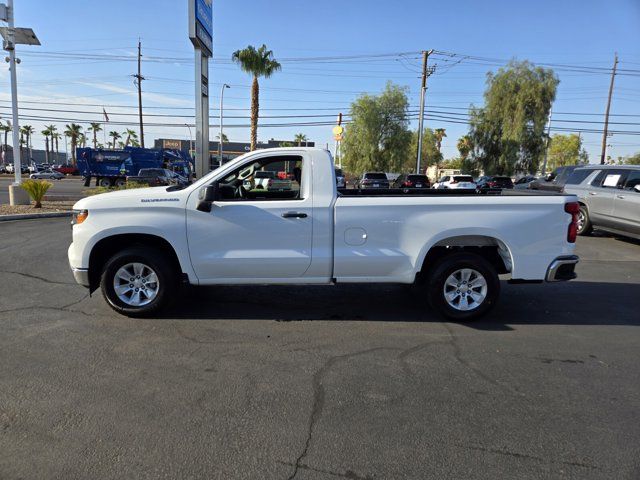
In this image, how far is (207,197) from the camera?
4.80 meters

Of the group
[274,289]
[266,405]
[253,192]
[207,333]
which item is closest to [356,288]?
[274,289]

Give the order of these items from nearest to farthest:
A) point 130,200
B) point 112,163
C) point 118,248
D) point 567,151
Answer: point 130,200 < point 118,248 < point 112,163 < point 567,151

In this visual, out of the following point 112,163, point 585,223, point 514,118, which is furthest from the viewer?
point 514,118

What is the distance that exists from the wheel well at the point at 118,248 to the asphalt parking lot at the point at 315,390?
0.53m

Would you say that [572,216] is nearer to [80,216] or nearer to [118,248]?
[118,248]

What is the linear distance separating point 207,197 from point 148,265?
3.52 ft

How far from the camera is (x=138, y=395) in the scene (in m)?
3.46

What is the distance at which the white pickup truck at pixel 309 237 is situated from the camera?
4973mm

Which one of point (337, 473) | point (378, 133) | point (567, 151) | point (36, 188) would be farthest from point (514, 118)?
point (567, 151)

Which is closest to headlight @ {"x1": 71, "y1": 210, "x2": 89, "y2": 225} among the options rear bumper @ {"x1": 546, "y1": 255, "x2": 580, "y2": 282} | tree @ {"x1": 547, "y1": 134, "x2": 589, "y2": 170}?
rear bumper @ {"x1": 546, "y1": 255, "x2": 580, "y2": 282}

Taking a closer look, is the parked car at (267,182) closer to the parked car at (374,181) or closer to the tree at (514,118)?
the parked car at (374,181)

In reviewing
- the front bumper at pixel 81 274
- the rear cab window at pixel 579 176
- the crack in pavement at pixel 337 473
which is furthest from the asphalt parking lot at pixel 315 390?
the rear cab window at pixel 579 176

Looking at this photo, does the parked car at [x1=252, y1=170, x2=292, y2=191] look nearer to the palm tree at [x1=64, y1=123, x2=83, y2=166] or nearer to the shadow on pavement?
the shadow on pavement

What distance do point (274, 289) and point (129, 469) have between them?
3.98 m
